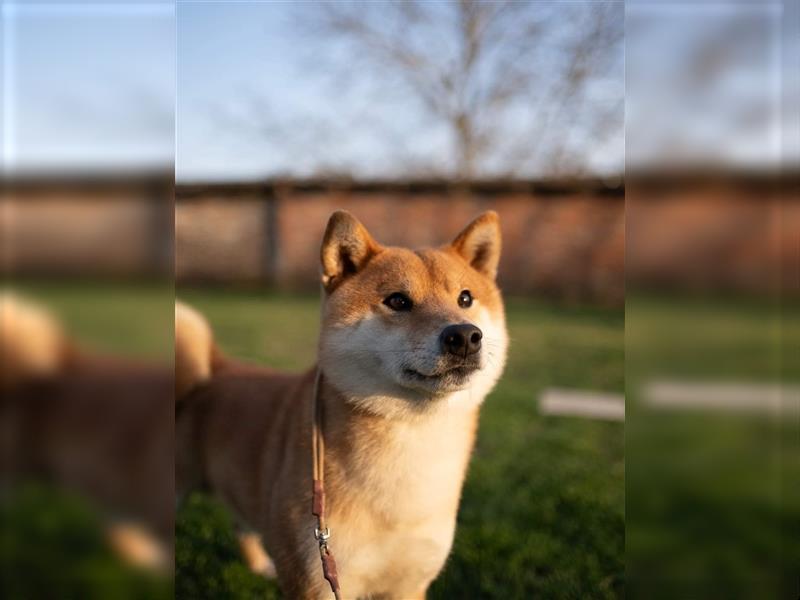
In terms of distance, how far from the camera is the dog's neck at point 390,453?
1584 millimetres

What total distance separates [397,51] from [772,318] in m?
1.39

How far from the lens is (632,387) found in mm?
1171

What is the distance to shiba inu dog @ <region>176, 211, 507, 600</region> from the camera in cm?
152

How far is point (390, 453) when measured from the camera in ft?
5.25

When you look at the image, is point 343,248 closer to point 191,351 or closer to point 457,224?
point 191,351

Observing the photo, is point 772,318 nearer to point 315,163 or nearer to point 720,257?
point 720,257

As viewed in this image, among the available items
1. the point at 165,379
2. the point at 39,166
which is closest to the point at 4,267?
the point at 39,166

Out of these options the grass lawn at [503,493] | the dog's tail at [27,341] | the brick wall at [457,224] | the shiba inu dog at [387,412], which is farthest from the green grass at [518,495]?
the dog's tail at [27,341]

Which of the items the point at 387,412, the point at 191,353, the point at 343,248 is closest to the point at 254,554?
the point at 191,353

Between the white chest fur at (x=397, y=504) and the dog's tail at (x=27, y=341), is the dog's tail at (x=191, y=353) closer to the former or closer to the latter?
the white chest fur at (x=397, y=504)

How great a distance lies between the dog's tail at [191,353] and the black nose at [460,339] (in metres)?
1.01

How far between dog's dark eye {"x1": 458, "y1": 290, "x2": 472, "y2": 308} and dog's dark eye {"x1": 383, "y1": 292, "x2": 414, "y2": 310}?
0.52ft

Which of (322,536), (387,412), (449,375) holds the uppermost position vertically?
(449,375)

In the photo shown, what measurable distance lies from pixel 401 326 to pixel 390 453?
35cm
